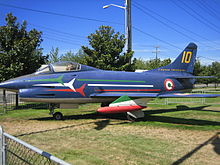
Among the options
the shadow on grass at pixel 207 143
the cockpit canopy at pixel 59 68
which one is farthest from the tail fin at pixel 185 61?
the shadow on grass at pixel 207 143

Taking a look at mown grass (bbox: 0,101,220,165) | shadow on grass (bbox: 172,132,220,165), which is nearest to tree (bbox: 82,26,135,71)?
mown grass (bbox: 0,101,220,165)

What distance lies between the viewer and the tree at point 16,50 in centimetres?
1448

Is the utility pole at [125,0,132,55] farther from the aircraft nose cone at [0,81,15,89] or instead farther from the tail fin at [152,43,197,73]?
the aircraft nose cone at [0,81,15,89]

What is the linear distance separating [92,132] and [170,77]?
24.9 feet

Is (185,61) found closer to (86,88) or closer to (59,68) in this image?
(86,88)

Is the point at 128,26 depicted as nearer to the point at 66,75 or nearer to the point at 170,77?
the point at 170,77

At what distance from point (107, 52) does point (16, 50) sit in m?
7.71

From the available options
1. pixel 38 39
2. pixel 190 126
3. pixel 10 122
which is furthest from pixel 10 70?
pixel 190 126

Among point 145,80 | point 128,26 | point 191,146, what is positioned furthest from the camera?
point 128,26

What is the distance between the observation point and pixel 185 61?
49.2ft

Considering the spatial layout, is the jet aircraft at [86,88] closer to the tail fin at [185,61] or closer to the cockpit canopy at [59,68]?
the cockpit canopy at [59,68]

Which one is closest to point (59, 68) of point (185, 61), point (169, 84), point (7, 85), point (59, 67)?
point (59, 67)

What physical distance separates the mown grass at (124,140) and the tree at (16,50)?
5209mm

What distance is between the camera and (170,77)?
44.3 ft
